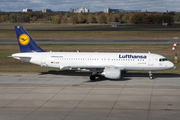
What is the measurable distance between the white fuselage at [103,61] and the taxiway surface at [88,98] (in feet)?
6.94

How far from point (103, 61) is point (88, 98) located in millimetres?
10221

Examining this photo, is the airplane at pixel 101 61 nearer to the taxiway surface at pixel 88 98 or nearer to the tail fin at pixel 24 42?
the tail fin at pixel 24 42

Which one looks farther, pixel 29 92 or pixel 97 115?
pixel 29 92

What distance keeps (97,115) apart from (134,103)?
5.36 metres

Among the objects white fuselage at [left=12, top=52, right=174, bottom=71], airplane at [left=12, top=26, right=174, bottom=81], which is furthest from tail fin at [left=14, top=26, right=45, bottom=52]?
white fuselage at [left=12, top=52, right=174, bottom=71]

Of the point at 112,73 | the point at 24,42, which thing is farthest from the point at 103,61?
the point at 24,42

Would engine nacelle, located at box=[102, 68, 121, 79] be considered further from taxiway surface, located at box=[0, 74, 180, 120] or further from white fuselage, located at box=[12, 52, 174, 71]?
white fuselage, located at box=[12, 52, 174, 71]

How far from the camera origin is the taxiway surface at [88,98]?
23719mm

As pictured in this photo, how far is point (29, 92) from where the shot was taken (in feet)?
105

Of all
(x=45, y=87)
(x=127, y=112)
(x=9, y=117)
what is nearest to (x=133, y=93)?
(x=127, y=112)

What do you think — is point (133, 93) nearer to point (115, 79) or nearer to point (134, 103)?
point (134, 103)

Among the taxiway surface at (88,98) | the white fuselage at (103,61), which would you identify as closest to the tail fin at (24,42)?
the white fuselage at (103,61)

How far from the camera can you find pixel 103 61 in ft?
126

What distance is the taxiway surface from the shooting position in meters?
23.7
